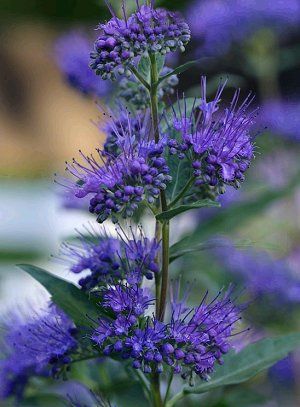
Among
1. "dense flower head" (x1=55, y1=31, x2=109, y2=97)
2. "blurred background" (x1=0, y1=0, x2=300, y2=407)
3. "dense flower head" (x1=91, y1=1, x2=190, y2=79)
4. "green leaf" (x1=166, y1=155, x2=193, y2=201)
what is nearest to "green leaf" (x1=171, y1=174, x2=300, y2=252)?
"blurred background" (x1=0, y1=0, x2=300, y2=407)

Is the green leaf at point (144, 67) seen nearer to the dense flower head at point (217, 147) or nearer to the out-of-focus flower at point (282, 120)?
the dense flower head at point (217, 147)

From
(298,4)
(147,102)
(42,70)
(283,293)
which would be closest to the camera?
(147,102)

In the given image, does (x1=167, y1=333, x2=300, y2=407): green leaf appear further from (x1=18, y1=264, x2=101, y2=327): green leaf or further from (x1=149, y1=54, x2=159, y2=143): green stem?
(x1=149, y1=54, x2=159, y2=143): green stem

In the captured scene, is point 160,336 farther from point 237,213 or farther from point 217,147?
point 237,213

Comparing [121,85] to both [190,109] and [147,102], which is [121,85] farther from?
[190,109]

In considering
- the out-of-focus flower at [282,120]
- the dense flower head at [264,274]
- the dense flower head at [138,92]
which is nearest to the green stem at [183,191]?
the dense flower head at [138,92]

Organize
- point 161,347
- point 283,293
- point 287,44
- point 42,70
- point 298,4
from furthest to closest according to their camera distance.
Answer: point 42,70 → point 287,44 → point 298,4 → point 283,293 → point 161,347

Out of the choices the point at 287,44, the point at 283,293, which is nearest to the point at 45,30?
the point at 287,44
